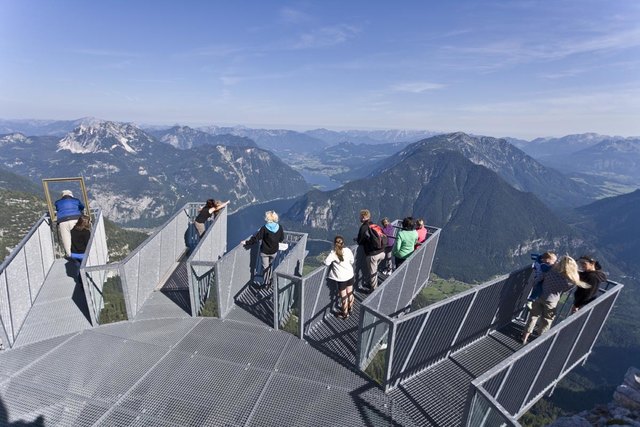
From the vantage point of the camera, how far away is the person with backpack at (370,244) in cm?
983

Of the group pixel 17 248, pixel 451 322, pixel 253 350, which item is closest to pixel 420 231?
pixel 451 322

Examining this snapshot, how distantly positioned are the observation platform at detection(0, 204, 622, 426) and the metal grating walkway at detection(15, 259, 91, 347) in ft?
0.14

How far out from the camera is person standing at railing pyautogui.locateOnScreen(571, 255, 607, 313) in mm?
8195

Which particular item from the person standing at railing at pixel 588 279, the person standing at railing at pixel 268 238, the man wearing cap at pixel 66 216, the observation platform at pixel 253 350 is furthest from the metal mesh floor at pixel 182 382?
the person standing at railing at pixel 588 279

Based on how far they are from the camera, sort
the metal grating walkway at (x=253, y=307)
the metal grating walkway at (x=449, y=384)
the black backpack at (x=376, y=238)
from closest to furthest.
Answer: the metal grating walkway at (x=449, y=384) < the metal grating walkway at (x=253, y=307) < the black backpack at (x=376, y=238)

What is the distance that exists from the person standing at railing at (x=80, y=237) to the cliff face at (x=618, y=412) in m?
13.1

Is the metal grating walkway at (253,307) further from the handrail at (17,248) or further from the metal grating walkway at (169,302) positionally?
the handrail at (17,248)

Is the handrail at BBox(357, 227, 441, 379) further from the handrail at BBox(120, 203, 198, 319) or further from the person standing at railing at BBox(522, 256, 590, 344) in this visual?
the handrail at BBox(120, 203, 198, 319)

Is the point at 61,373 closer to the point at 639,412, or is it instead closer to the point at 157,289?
the point at 157,289

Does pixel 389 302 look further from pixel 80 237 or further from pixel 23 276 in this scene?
pixel 23 276

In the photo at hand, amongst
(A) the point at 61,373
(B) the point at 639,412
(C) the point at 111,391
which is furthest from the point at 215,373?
(B) the point at 639,412

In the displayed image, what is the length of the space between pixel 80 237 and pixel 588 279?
45.6ft

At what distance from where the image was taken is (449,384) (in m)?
7.03

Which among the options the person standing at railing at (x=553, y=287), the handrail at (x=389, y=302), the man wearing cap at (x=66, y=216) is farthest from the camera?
the man wearing cap at (x=66, y=216)
